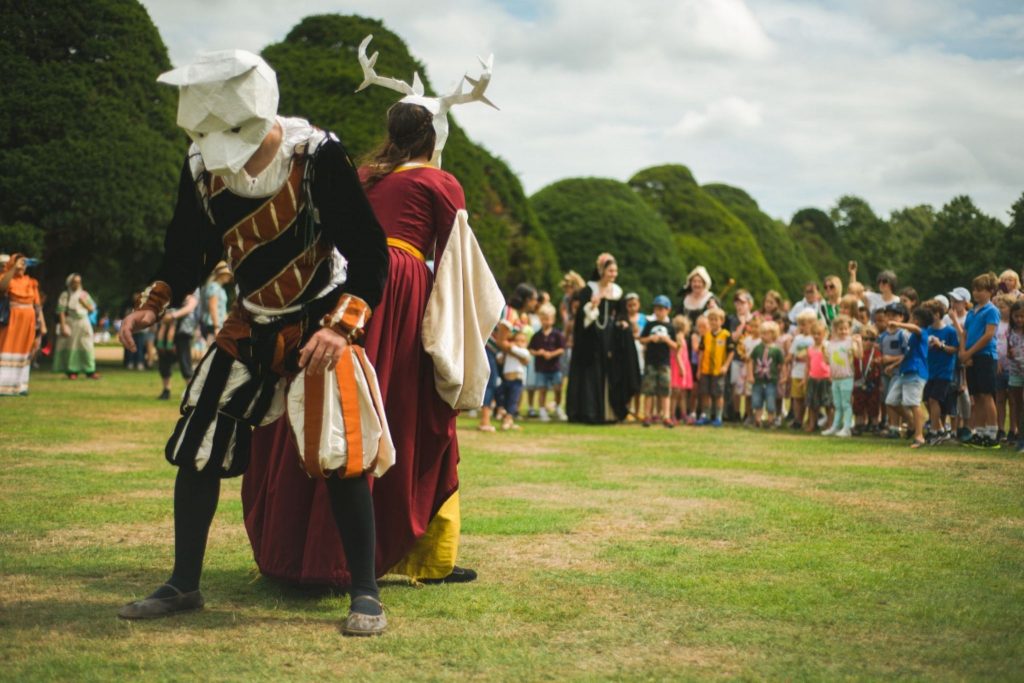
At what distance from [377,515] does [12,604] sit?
1503 millimetres

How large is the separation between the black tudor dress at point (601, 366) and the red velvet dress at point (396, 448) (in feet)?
35.5

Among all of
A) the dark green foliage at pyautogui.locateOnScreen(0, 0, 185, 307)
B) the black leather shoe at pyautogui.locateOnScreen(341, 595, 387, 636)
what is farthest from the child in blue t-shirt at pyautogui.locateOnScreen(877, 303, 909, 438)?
the dark green foliage at pyautogui.locateOnScreen(0, 0, 185, 307)

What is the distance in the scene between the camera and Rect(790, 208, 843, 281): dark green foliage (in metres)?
75.9

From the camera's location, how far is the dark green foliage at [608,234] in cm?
3881

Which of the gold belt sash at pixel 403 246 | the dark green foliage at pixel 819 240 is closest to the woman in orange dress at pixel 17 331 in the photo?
the gold belt sash at pixel 403 246

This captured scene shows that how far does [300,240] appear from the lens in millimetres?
4234

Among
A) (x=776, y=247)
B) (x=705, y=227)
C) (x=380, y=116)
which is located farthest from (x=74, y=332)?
(x=776, y=247)

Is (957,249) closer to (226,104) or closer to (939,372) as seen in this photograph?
(939,372)

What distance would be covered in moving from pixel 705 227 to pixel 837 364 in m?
36.1

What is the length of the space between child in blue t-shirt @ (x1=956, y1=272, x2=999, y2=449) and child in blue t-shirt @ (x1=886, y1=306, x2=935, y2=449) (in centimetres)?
45

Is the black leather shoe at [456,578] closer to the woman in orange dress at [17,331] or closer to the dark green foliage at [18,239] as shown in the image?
the woman in orange dress at [17,331]

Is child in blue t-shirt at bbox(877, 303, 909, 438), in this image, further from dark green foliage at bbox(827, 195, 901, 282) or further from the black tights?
dark green foliage at bbox(827, 195, 901, 282)

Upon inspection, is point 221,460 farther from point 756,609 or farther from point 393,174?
Result: point 756,609

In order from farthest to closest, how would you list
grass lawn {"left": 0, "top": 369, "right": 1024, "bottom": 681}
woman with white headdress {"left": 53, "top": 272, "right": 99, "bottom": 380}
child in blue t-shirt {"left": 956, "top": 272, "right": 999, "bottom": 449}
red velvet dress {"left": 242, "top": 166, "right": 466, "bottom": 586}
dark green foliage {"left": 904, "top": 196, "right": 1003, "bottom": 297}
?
dark green foliage {"left": 904, "top": 196, "right": 1003, "bottom": 297} < woman with white headdress {"left": 53, "top": 272, "right": 99, "bottom": 380} < child in blue t-shirt {"left": 956, "top": 272, "right": 999, "bottom": 449} < red velvet dress {"left": 242, "top": 166, "right": 466, "bottom": 586} < grass lawn {"left": 0, "top": 369, "right": 1024, "bottom": 681}
